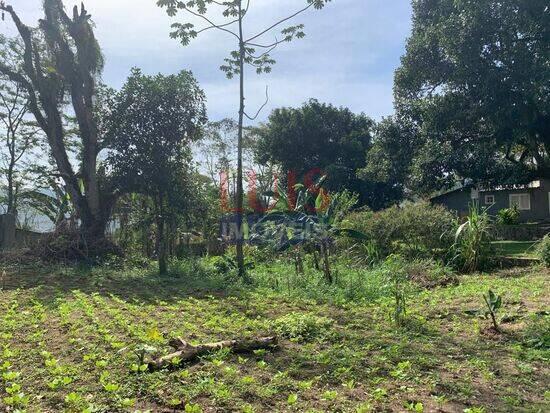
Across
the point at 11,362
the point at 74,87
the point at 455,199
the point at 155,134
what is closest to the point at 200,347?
the point at 11,362

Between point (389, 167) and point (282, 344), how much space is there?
51.2ft

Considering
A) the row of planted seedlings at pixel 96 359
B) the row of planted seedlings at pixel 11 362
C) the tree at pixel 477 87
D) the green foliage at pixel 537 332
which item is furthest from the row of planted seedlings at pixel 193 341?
→ the tree at pixel 477 87

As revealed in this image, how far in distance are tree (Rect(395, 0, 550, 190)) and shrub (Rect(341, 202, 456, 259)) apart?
4.99 m

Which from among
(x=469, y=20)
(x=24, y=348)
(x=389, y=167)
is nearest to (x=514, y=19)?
(x=469, y=20)

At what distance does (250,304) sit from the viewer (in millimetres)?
6863

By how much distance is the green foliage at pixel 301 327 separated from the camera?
15.9ft

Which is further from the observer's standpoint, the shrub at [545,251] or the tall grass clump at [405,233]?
the tall grass clump at [405,233]

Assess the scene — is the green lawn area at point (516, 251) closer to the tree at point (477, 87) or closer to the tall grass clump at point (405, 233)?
the tall grass clump at point (405, 233)

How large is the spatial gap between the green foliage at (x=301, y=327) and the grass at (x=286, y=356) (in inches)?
0.6

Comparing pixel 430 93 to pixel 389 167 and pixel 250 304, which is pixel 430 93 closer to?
pixel 389 167

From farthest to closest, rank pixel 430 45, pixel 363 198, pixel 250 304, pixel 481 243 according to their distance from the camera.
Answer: pixel 363 198 < pixel 430 45 < pixel 481 243 < pixel 250 304

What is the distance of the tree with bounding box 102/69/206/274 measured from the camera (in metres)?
13.7

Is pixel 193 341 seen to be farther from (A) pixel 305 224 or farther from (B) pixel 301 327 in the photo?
(A) pixel 305 224

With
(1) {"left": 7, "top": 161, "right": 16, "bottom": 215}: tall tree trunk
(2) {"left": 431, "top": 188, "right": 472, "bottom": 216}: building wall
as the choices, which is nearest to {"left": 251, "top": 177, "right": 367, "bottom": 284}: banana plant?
(1) {"left": 7, "top": 161, "right": 16, "bottom": 215}: tall tree trunk
